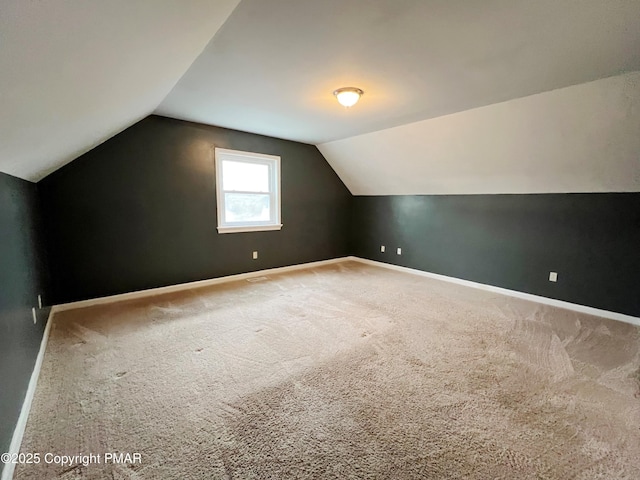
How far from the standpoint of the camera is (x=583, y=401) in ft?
6.12

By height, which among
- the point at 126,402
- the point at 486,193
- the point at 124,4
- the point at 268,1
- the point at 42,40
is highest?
the point at 268,1

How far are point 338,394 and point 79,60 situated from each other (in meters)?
2.27

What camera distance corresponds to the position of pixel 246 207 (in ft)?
15.4

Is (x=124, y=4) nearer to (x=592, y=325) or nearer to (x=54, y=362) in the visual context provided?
(x=54, y=362)

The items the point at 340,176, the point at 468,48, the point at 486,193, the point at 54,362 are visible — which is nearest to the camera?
the point at 468,48

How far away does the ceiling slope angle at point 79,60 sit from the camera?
2.88ft

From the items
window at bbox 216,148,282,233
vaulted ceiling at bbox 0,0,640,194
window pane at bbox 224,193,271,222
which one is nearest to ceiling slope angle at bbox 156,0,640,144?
vaulted ceiling at bbox 0,0,640,194

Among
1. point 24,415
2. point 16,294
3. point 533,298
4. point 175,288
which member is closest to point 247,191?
point 175,288

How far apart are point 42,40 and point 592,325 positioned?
4.63m

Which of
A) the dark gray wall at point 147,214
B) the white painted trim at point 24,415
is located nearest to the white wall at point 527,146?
the dark gray wall at point 147,214

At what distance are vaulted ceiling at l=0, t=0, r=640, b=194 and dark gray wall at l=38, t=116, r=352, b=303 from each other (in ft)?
1.64

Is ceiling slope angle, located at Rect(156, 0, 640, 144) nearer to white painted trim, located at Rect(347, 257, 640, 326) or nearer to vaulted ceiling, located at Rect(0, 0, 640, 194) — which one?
vaulted ceiling, located at Rect(0, 0, 640, 194)

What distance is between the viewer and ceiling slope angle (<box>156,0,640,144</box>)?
1.56 metres

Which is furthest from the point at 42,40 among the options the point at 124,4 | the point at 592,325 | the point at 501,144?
the point at 592,325
